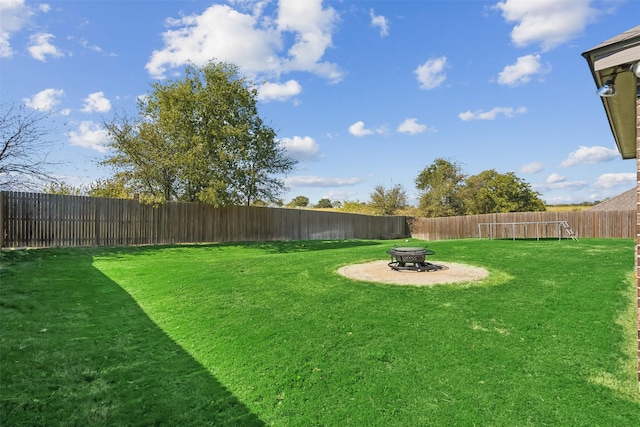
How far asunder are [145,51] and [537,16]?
34.5ft

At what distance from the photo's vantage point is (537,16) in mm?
5949

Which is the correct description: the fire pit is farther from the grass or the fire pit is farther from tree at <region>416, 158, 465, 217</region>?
tree at <region>416, 158, 465, 217</region>

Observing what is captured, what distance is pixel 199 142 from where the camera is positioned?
48.9 ft

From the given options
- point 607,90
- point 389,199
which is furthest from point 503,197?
point 607,90

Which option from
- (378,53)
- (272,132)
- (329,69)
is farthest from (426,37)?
(272,132)

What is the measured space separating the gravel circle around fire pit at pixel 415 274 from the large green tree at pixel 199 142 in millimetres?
8899

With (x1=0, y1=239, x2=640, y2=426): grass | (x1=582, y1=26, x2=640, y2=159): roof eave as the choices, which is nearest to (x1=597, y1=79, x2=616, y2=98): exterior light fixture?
(x1=582, y1=26, x2=640, y2=159): roof eave

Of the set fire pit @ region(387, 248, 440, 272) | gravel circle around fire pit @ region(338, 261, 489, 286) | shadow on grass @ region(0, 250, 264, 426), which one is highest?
fire pit @ region(387, 248, 440, 272)

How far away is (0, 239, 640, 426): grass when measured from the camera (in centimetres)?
272

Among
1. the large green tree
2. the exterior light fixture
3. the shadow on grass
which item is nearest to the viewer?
the shadow on grass

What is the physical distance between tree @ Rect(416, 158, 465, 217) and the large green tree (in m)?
20.1

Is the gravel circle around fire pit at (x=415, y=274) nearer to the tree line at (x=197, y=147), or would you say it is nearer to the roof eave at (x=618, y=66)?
the roof eave at (x=618, y=66)

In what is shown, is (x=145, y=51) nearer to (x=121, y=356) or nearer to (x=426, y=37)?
(x=426, y=37)

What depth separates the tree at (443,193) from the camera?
32781mm
